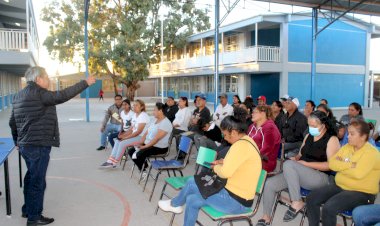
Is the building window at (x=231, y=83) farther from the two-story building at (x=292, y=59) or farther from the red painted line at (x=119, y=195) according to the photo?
the red painted line at (x=119, y=195)

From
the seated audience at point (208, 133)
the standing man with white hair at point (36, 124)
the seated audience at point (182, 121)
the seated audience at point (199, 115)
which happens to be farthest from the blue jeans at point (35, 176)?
the seated audience at point (182, 121)

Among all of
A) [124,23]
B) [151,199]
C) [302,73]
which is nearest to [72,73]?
[124,23]

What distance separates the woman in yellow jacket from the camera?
10.2 feet

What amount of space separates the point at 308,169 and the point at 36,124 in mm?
3015

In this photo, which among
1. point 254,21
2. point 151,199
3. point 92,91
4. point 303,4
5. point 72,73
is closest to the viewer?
point 151,199

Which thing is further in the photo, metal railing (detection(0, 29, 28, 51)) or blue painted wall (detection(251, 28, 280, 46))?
blue painted wall (detection(251, 28, 280, 46))

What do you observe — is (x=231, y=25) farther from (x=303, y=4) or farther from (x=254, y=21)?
(x=303, y=4)

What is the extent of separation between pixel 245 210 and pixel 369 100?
1013 inches

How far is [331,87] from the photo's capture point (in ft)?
77.2

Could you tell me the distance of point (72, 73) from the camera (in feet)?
170

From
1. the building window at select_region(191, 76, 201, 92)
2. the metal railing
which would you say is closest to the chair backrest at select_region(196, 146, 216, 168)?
the metal railing

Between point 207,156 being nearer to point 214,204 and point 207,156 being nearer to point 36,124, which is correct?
point 214,204

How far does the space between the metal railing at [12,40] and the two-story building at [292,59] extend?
1232 centimetres

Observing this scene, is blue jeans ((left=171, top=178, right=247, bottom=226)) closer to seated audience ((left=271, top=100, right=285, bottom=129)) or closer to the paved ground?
the paved ground
